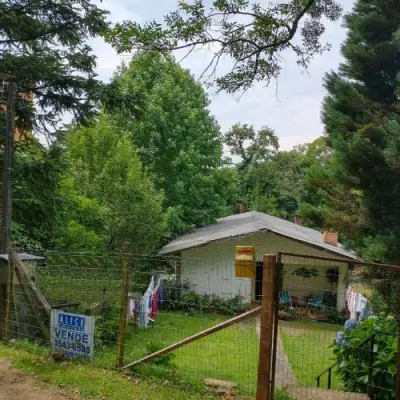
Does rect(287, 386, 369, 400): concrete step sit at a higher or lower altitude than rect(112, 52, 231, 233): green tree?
lower

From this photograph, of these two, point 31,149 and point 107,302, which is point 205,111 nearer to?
point 31,149

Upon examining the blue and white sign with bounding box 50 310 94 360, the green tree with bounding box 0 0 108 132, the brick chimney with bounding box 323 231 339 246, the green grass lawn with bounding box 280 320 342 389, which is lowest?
the green grass lawn with bounding box 280 320 342 389

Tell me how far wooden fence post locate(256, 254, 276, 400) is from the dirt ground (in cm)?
200

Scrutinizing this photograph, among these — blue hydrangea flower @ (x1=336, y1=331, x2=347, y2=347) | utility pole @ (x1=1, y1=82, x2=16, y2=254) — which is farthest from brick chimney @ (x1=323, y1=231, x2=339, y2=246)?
utility pole @ (x1=1, y1=82, x2=16, y2=254)

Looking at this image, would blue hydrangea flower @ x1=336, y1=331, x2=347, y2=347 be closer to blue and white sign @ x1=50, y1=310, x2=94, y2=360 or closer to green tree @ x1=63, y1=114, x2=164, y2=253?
blue and white sign @ x1=50, y1=310, x2=94, y2=360

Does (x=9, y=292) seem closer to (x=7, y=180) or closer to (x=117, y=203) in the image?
(x=7, y=180)

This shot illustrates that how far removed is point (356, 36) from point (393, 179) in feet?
19.0

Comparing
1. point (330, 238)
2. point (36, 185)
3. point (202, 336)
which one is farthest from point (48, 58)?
point (330, 238)

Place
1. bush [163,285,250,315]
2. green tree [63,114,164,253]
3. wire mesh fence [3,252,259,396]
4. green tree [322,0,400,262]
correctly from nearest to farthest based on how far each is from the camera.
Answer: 1. wire mesh fence [3,252,259,396]
2. green tree [322,0,400,262]
3. bush [163,285,250,315]
4. green tree [63,114,164,253]

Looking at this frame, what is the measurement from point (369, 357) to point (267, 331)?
1.54 metres

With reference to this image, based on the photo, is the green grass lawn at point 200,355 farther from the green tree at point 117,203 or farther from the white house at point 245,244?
the white house at point 245,244

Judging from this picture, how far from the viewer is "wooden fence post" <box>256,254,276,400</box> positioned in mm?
4508

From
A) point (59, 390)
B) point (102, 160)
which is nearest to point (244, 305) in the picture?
point (102, 160)

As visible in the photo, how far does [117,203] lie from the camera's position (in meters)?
18.0
